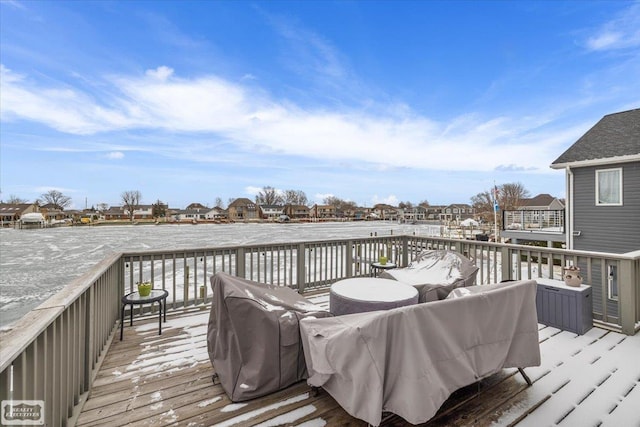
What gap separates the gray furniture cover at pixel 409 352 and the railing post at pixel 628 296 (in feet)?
7.79

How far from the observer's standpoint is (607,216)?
27.0 ft

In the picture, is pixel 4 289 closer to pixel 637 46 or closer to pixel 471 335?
pixel 471 335

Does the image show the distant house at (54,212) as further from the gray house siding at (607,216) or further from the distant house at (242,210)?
the gray house siding at (607,216)

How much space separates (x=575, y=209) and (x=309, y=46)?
33.4 feet

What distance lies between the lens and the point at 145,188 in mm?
66125

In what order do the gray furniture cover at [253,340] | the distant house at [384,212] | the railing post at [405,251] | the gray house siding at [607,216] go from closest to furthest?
1. the gray furniture cover at [253,340]
2. the railing post at [405,251]
3. the gray house siding at [607,216]
4. the distant house at [384,212]

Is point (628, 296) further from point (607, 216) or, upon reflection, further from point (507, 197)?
point (507, 197)

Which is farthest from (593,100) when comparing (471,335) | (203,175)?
(203,175)

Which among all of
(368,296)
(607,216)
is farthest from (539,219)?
(368,296)

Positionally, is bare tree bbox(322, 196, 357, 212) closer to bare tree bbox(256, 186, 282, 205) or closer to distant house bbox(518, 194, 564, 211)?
bare tree bbox(256, 186, 282, 205)

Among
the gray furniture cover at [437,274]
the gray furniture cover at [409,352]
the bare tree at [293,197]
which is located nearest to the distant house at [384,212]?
the bare tree at [293,197]

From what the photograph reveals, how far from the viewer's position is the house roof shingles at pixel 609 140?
26.2ft

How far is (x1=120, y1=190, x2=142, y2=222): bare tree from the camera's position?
65188 mm

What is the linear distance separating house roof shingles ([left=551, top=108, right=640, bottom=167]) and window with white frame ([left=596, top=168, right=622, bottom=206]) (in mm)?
503
